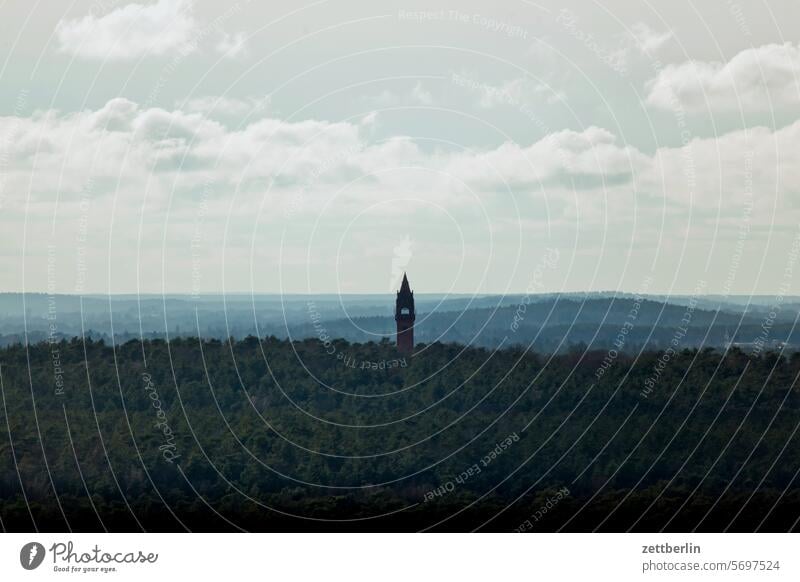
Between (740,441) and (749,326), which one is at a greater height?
(749,326)

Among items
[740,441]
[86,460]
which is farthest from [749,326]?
[86,460]

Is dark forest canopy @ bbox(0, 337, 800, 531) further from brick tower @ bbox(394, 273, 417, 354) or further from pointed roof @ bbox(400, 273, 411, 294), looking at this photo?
pointed roof @ bbox(400, 273, 411, 294)

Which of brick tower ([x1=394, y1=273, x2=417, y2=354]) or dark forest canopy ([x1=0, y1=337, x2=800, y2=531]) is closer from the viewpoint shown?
dark forest canopy ([x1=0, y1=337, x2=800, y2=531])

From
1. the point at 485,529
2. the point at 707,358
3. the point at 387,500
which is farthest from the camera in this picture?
the point at 707,358

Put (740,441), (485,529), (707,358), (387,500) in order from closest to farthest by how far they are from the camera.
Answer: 1. (485,529)
2. (387,500)
3. (740,441)
4. (707,358)

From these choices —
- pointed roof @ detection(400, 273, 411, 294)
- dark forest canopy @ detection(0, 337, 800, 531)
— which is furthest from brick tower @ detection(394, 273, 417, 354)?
dark forest canopy @ detection(0, 337, 800, 531)

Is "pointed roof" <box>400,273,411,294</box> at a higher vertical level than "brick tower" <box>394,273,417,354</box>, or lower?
higher

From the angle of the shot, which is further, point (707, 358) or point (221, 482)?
point (707, 358)

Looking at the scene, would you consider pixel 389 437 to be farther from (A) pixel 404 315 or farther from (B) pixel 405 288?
(B) pixel 405 288

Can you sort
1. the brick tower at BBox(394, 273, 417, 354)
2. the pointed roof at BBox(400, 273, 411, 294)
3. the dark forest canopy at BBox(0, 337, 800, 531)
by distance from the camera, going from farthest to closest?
the brick tower at BBox(394, 273, 417, 354) < the pointed roof at BBox(400, 273, 411, 294) < the dark forest canopy at BBox(0, 337, 800, 531)

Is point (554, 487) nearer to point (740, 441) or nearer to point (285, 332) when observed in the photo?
point (740, 441)
